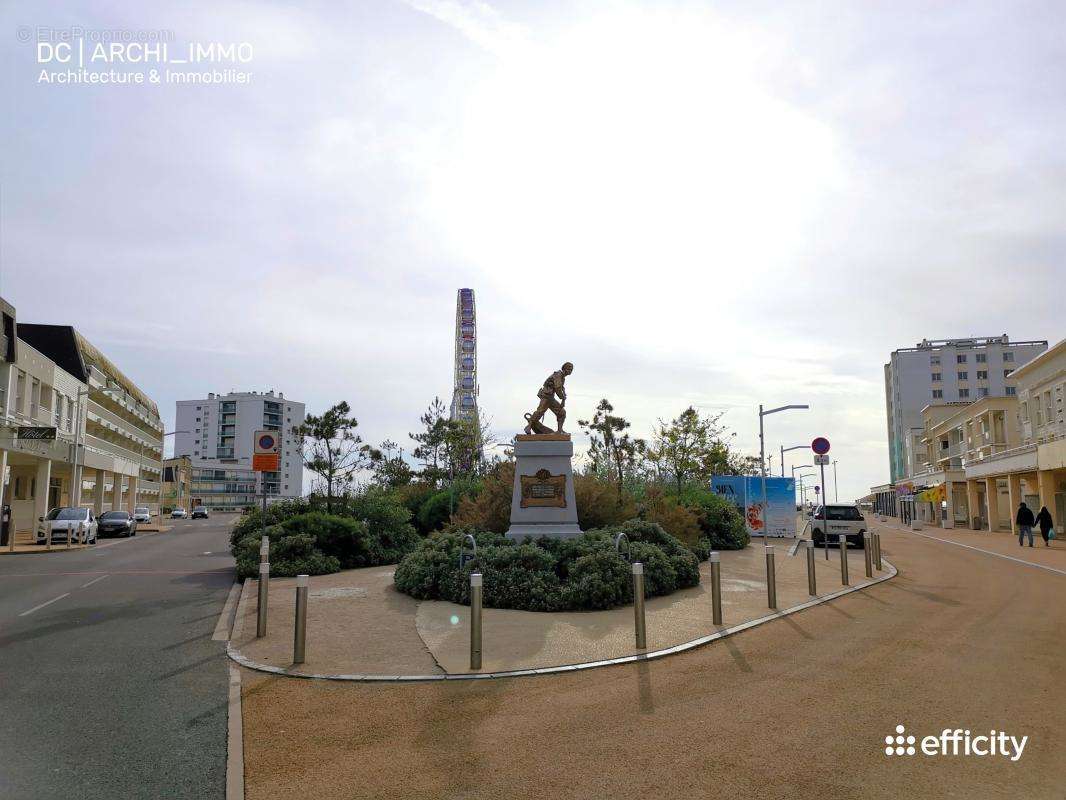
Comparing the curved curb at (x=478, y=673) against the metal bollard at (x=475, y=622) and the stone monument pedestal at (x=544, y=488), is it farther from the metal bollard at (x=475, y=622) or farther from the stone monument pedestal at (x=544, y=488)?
the stone monument pedestal at (x=544, y=488)

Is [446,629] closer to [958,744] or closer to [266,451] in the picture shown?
[266,451]

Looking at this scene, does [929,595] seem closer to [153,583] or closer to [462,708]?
[462,708]

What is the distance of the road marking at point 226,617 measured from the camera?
9.79 meters

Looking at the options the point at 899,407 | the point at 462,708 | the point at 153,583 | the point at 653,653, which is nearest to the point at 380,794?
the point at 462,708

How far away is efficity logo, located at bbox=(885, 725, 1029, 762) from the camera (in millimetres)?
5246

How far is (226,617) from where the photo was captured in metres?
11.2

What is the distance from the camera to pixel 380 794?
15.4 ft

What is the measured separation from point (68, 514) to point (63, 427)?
14.5m

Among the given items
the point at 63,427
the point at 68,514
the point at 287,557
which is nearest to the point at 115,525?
the point at 68,514

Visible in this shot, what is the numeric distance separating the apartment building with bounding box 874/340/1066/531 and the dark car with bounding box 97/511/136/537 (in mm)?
43619

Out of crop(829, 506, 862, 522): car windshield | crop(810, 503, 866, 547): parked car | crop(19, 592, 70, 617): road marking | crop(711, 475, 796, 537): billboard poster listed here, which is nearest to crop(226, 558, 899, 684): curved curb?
crop(19, 592, 70, 617): road marking


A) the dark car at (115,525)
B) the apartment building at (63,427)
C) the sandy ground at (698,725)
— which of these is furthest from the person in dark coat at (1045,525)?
the dark car at (115,525)

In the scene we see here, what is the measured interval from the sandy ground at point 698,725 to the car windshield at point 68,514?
92.2 feet

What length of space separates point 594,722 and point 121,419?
6586 cm
